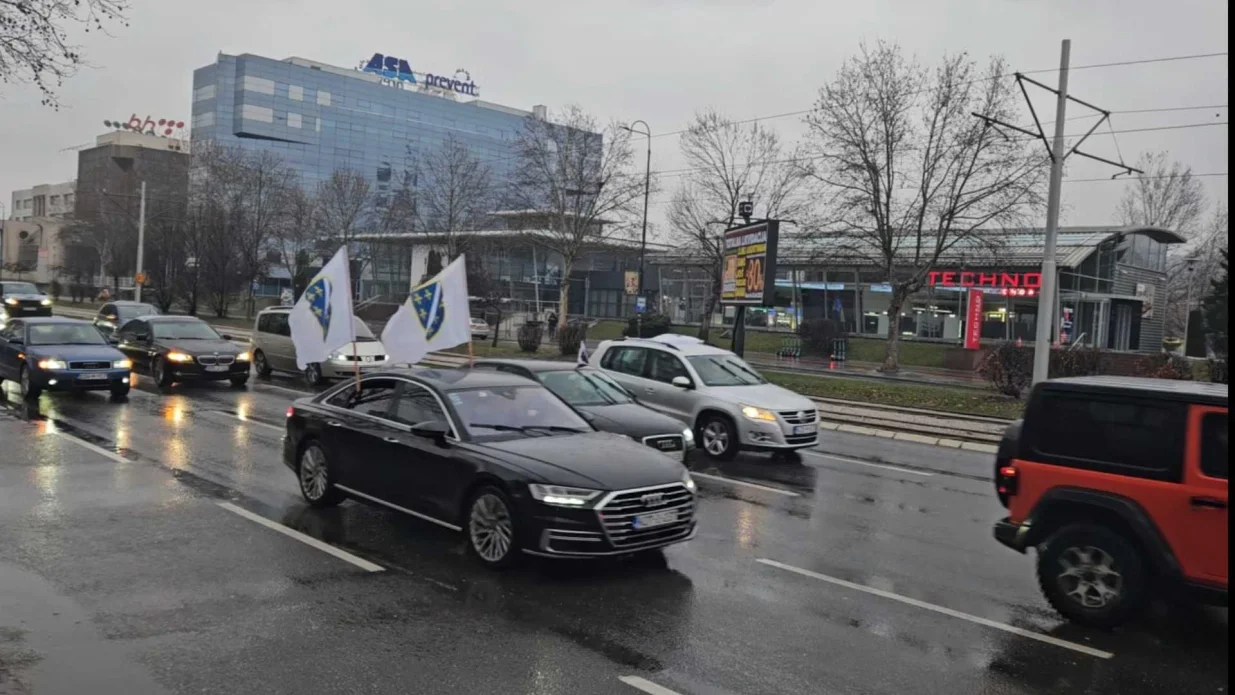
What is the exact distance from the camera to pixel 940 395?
74.0ft

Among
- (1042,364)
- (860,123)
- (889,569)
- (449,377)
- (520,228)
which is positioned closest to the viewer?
(889,569)

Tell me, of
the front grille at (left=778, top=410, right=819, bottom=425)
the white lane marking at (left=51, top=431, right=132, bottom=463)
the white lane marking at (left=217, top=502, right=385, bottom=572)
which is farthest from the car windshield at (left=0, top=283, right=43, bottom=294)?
the front grille at (left=778, top=410, right=819, bottom=425)

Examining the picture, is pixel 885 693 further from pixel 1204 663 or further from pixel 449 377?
pixel 449 377

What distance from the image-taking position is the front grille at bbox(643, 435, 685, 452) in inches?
414

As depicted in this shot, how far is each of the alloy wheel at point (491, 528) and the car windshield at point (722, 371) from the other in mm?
6822

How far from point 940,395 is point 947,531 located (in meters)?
14.3

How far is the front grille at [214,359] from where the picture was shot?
1900 cm

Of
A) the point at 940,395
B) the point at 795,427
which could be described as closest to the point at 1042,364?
the point at 940,395

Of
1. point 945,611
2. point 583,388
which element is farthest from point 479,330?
point 945,611

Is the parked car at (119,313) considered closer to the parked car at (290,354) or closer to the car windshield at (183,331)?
the parked car at (290,354)

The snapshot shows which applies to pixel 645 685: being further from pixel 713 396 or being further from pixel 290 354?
pixel 290 354

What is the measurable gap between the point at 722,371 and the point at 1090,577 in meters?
8.06

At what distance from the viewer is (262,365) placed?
22.5 m

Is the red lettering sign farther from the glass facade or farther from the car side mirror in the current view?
the glass facade
